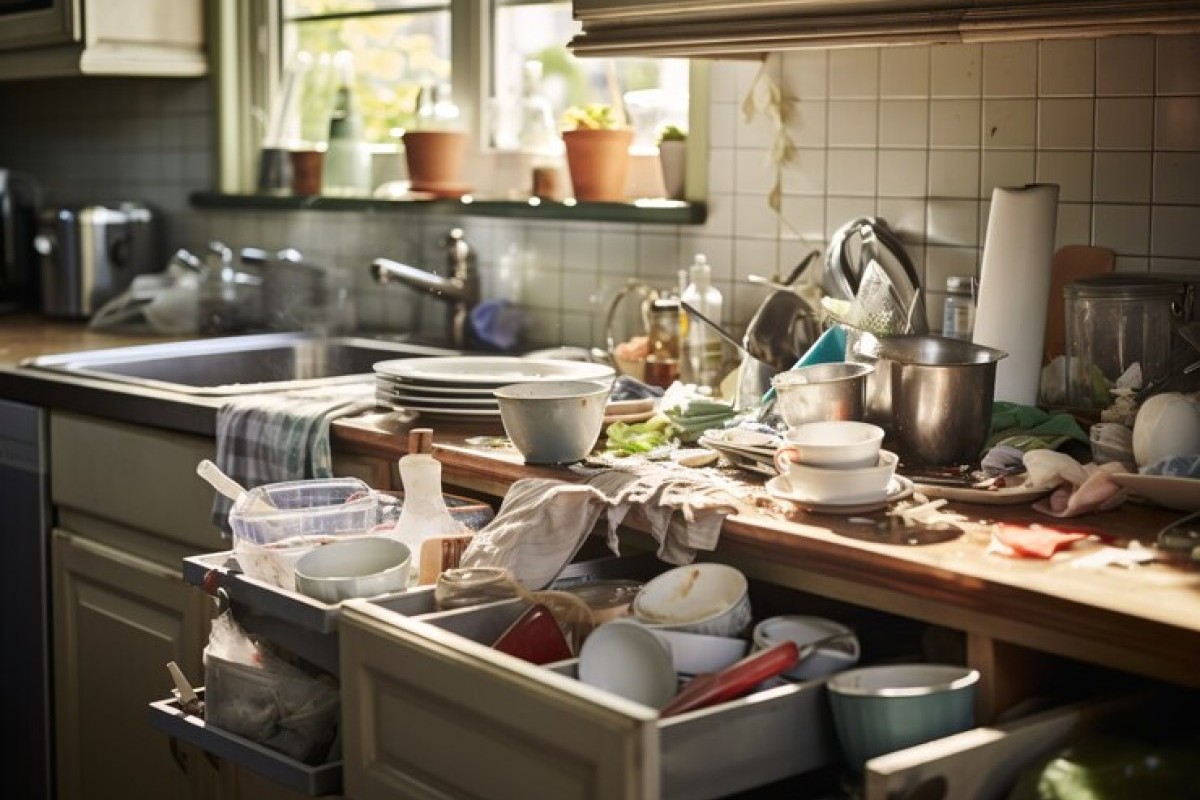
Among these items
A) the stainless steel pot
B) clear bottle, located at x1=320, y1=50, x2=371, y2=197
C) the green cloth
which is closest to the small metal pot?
the stainless steel pot

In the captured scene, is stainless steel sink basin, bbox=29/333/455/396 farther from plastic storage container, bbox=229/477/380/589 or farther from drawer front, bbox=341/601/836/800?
drawer front, bbox=341/601/836/800

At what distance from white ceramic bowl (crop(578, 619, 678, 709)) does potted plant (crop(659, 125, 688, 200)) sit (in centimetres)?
148

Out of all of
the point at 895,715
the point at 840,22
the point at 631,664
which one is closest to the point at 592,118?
the point at 840,22

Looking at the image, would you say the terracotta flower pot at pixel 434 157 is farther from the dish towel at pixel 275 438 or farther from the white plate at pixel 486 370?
the dish towel at pixel 275 438

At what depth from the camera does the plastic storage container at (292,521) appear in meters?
1.86

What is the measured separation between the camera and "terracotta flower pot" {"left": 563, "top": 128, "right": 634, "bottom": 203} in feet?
9.86

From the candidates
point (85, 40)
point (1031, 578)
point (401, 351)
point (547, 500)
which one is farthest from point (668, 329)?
point (85, 40)

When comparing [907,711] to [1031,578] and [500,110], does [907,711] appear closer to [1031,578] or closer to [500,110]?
[1031,578]

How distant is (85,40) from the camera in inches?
143

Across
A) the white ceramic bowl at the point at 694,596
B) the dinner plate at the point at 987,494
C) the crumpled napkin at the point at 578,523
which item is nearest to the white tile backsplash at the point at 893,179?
the dinner plate at the point at 987,494

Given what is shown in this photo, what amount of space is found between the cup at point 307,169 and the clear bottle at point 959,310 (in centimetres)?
171

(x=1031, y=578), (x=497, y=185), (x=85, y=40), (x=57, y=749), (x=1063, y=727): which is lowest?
(x=57, y=749)

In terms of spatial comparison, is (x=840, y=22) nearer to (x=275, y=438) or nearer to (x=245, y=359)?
(x=275, y=438)

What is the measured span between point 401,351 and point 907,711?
1.91m
